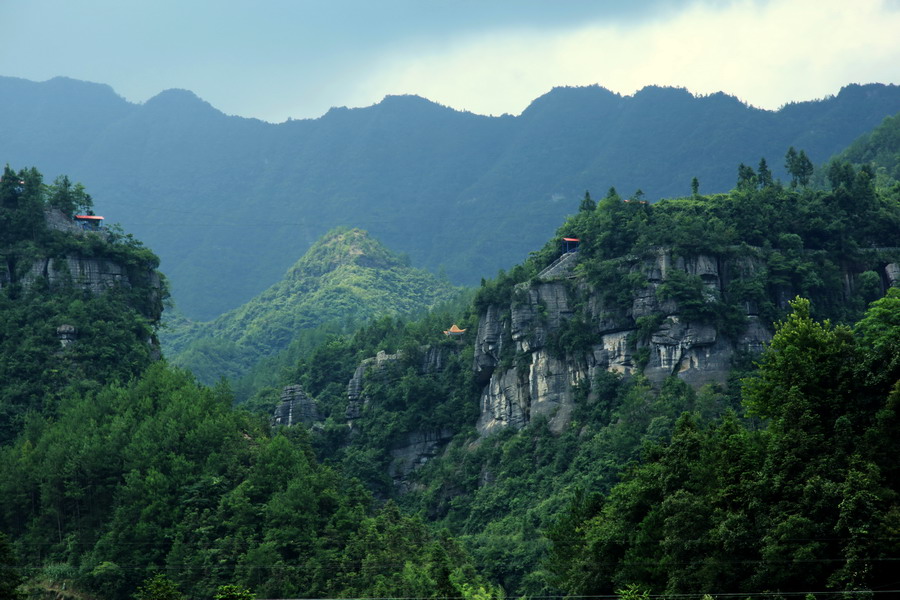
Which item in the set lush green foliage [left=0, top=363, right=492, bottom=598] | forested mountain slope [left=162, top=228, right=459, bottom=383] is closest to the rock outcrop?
lush green foliage [left=0, top=363, right=492, bottom=598]

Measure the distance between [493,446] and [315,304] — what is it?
185 feet

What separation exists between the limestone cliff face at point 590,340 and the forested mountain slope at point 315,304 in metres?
39.9

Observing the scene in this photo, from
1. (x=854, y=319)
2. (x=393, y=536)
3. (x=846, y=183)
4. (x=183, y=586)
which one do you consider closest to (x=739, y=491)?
(x=393, y=536)

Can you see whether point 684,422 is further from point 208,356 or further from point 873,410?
point 208,356

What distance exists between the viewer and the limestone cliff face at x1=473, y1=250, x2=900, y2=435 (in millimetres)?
77688

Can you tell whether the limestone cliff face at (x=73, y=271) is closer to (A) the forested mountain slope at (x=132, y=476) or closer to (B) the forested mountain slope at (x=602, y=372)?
(A) the forested mountain slope at (x=132, y=476)

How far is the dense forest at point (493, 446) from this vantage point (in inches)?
1713

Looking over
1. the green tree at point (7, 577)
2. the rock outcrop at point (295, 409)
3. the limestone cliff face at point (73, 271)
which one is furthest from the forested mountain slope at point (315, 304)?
the green tree at point (7, 577)

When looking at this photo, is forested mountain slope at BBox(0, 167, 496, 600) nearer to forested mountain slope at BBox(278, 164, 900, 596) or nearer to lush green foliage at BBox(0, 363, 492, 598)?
lush green foliage at BBox(0, 363, 492, 598)

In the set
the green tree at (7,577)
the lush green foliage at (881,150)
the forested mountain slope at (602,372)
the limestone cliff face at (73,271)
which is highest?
the lush green foliage at (881,150)

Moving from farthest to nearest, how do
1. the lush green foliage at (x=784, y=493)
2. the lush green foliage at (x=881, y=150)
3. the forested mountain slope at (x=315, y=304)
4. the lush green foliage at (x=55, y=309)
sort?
the forested mountain slope at (x=315, y=304) < the lush green foliage at (x=881, y=150) < the lush green foliage at (x=55, y=309) < the lush green foliage at (x=784, y=493)

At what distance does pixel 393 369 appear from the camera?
94.9m

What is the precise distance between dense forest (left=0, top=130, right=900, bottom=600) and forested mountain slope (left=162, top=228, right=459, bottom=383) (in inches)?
1178

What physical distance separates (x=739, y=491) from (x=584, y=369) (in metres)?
36.8
